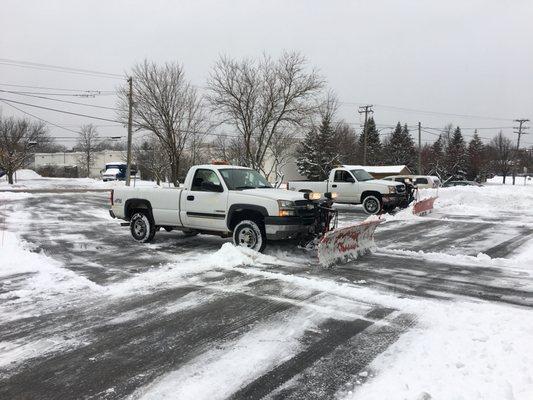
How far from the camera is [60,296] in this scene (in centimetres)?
661

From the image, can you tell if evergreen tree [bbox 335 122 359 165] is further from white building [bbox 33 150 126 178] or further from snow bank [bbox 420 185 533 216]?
white building [bbox 33 150 126 178]

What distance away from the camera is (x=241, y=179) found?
408 inches

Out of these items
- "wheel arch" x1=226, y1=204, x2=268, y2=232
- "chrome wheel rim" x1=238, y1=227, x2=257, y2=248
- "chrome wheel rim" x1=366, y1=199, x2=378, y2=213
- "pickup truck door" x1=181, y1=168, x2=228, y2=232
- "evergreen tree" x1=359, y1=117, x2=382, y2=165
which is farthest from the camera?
"evergreen tree" x1=359, y1=117, x2=382, y2=165

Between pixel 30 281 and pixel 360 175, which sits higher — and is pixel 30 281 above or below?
below

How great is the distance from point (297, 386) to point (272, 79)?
1167 inches

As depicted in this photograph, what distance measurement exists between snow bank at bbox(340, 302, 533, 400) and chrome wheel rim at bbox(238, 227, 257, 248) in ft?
14.0

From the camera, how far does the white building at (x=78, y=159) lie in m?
106

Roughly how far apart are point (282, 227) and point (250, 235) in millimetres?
834

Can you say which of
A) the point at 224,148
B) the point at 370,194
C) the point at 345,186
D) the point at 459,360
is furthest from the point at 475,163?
the point at 459,360

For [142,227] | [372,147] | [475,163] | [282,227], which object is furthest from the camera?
[475,163]

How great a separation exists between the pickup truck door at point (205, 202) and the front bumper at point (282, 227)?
1225mm

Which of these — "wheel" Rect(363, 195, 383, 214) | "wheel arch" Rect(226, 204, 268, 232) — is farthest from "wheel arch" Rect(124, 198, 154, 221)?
"wheel" Rect(363, 195, 383, 214)

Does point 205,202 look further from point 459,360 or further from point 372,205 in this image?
point 372,205

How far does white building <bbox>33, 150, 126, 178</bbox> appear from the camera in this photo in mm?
105506
